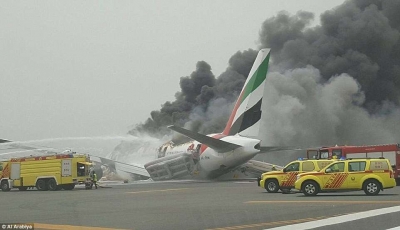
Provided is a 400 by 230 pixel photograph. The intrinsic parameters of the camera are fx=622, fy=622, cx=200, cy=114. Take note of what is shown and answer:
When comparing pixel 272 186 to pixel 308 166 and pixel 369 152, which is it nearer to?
pixel 308 166

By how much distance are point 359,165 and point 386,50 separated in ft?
154

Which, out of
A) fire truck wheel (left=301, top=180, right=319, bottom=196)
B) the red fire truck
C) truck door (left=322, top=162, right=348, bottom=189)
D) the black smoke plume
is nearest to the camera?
truck door (left=322, top=162, right=348, bottom=189)

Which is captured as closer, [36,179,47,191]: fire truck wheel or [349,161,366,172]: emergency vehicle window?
[349,161,366,172]: emergency vehicle window

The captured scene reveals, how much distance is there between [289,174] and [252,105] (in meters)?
16.1

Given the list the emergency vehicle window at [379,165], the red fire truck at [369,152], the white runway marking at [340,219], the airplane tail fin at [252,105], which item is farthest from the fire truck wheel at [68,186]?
the white runway marking at [340,219]

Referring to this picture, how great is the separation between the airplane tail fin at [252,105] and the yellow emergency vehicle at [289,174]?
1467cm

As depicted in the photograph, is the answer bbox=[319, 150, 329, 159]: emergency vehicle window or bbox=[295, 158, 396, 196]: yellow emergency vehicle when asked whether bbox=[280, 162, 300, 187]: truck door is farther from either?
bbox=[319, 150, 329, 159]: emergency vehicle window

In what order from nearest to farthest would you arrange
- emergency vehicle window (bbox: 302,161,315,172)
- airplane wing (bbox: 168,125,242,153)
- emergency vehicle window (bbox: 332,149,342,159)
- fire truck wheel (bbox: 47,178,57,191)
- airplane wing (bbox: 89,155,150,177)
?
emergency vehicle window (bbox: 302,161,315,172)
fire truck wheel (bbox: 47,178,57,191)
emergency vehicle window (bbox: 332,149,342,159)
airplane wing (bbox: 168,125,242,153)
airplane wing (bbox: 89,155,150,177)

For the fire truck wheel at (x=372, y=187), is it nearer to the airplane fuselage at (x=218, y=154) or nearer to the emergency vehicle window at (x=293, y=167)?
the emergency vehicle window at (x=293, y=167)

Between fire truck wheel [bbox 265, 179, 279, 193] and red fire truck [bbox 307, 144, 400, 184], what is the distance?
10.2 m

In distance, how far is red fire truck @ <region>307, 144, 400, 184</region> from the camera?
130ft

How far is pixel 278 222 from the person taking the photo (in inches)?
704

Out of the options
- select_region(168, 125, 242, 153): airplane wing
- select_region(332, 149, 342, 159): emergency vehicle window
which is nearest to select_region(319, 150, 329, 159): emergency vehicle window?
select_region(332, 149, 342, 159): emergency vehicle window

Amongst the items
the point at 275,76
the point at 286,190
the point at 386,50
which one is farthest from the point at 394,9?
the point at 286,190
